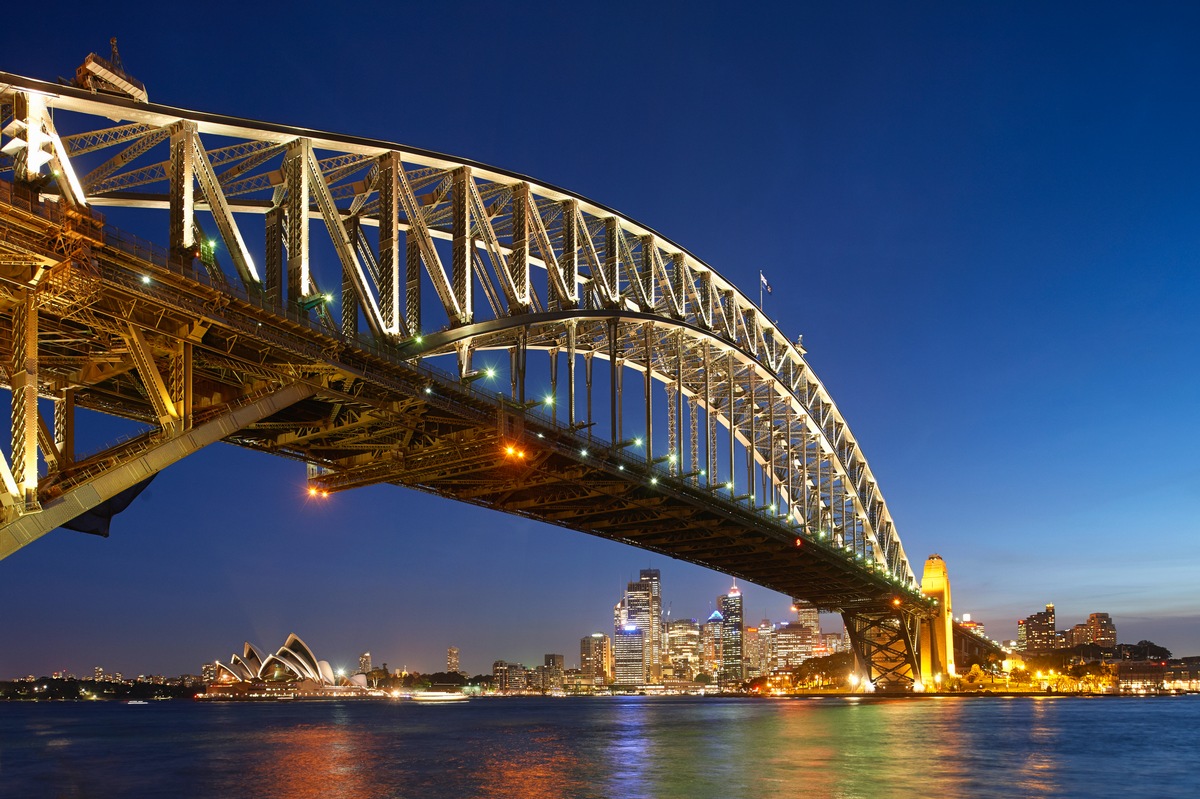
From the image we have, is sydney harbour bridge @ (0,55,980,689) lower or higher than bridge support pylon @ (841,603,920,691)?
higher

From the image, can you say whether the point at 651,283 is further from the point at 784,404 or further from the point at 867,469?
the point at 867,469

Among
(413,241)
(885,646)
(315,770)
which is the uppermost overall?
(413,241)

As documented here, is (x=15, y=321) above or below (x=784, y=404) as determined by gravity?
below

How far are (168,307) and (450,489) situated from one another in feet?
80.0

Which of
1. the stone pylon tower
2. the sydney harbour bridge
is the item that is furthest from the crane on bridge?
Answer: the stone pylon tower

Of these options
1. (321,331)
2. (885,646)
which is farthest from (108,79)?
(885,646)

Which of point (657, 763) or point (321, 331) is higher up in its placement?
point (321, 331)

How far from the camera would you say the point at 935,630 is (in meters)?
119

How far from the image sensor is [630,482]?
1943 inches

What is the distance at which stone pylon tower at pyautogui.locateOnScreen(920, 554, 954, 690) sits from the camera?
11706cm

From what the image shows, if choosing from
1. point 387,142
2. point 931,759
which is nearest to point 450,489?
point 387,142

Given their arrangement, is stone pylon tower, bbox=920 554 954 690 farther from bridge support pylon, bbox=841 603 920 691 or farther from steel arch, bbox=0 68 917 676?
steel arch, bbox=0 68 917 676

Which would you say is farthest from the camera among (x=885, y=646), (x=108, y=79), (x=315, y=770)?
(x=885, y=646)

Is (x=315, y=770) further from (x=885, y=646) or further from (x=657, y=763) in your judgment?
(x=885, y=646)
